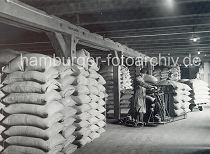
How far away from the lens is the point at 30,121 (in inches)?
179

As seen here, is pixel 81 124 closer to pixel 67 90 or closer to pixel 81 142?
pixel 81 142

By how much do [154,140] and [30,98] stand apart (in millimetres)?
3094

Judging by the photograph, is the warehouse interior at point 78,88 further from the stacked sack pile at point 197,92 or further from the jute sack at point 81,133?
the stacked sack pile at point 197,92

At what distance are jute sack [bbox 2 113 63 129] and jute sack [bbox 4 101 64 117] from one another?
7cm

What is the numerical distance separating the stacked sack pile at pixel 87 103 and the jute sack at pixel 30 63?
1175mm

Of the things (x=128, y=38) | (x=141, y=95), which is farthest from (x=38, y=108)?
(x=128, y=38)

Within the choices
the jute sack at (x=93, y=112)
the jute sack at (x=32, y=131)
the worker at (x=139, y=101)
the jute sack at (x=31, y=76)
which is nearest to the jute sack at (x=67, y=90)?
the jute sack at (x=31, y=76)

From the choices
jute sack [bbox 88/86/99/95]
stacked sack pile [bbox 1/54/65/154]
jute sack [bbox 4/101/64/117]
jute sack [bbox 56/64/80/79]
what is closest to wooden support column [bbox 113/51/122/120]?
jute sack [bbox 88/86/99/95]

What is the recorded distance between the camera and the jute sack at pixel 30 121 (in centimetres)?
449

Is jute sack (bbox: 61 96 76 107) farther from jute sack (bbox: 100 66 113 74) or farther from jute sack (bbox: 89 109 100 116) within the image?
jute sack (bbox: 100 66 113 74)

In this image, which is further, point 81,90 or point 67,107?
point 81,90

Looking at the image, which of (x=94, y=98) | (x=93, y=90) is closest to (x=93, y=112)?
(x=94, y=98)

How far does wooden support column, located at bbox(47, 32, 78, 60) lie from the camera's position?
5708 millimetres

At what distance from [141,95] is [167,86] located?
7.38 ft
